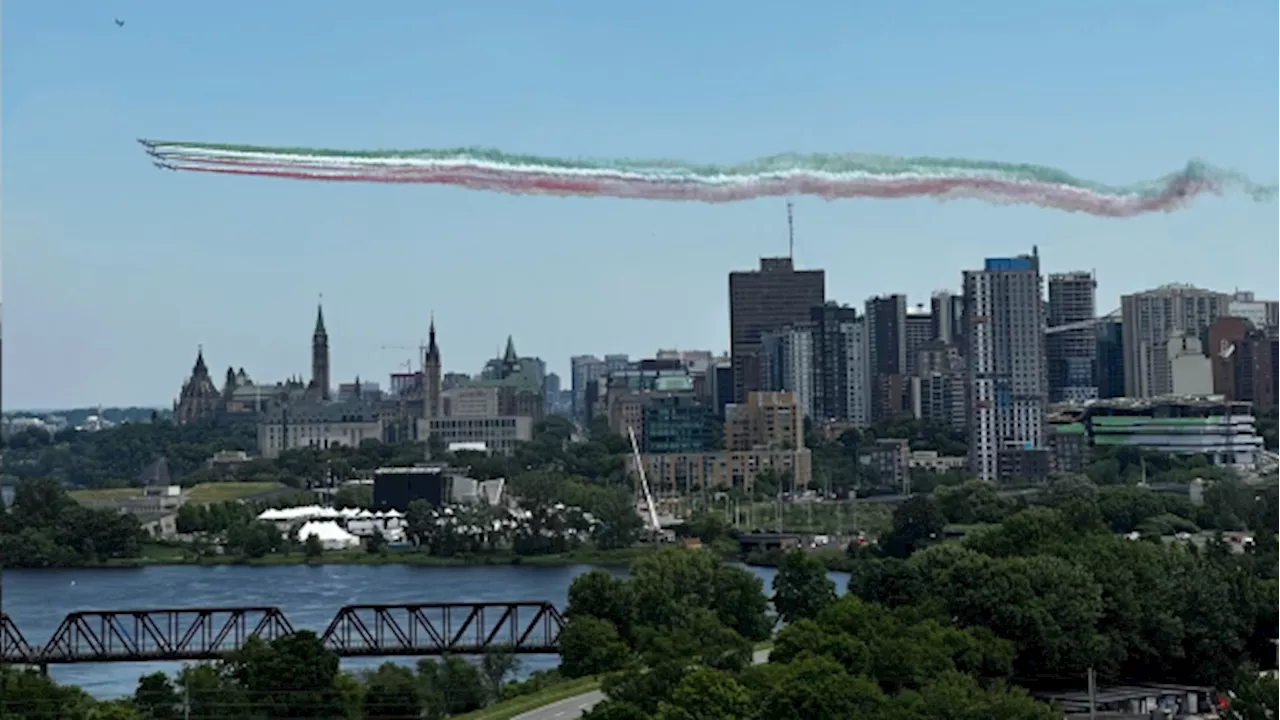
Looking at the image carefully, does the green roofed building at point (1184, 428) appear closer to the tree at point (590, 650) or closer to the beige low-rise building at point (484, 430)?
the beige low-rise building at point (484, 430)

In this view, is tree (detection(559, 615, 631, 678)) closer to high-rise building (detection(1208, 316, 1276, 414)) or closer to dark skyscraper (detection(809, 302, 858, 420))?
high-rise building (detection(1208, 316, 1276, 414))

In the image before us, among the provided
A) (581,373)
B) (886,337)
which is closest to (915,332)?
(886,337)

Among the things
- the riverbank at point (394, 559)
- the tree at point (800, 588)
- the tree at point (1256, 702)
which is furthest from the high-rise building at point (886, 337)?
the tree at point (1256, 702)

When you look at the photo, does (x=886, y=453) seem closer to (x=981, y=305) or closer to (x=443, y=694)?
(x=981, y=305)

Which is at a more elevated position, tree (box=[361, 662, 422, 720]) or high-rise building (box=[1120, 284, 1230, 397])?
high-rise building (box=[1120, 284, 1230, 397])

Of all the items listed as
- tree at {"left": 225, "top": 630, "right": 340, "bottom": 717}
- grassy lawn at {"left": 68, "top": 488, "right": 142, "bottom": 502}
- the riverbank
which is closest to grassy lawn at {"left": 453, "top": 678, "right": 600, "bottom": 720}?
tree at {"left": 225, "top": 630, "right": 340, "bottom": 717}
